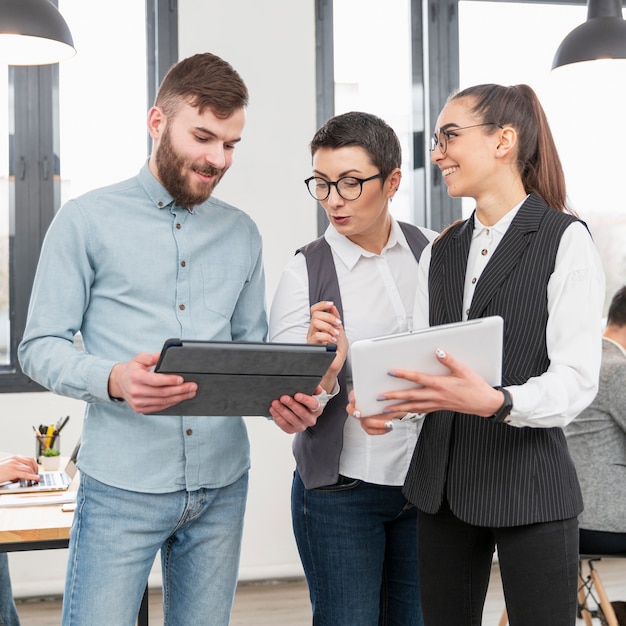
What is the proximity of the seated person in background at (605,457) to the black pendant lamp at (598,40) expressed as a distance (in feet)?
3.73

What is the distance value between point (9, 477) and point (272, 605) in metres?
1.56

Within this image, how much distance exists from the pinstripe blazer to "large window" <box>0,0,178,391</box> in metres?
2.42

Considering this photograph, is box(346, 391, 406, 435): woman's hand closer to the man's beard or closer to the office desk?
the man's beard

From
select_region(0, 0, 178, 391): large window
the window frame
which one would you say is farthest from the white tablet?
the window frame

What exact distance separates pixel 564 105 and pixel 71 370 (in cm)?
365

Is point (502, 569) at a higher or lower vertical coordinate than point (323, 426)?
lower

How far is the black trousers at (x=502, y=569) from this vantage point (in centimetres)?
135

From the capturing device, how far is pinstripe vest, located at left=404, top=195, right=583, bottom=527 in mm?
1376

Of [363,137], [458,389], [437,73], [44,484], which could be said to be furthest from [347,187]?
[437,73]

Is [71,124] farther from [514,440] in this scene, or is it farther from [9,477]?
[514,440]

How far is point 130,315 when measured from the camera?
151 cm

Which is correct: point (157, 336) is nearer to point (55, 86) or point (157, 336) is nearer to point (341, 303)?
point (341, 303)

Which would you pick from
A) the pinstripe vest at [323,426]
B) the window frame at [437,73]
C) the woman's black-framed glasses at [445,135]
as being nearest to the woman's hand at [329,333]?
the pinstripe vest at [323,426]

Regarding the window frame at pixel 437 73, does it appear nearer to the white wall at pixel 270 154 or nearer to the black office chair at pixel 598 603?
the white wall at pixel 270 154
